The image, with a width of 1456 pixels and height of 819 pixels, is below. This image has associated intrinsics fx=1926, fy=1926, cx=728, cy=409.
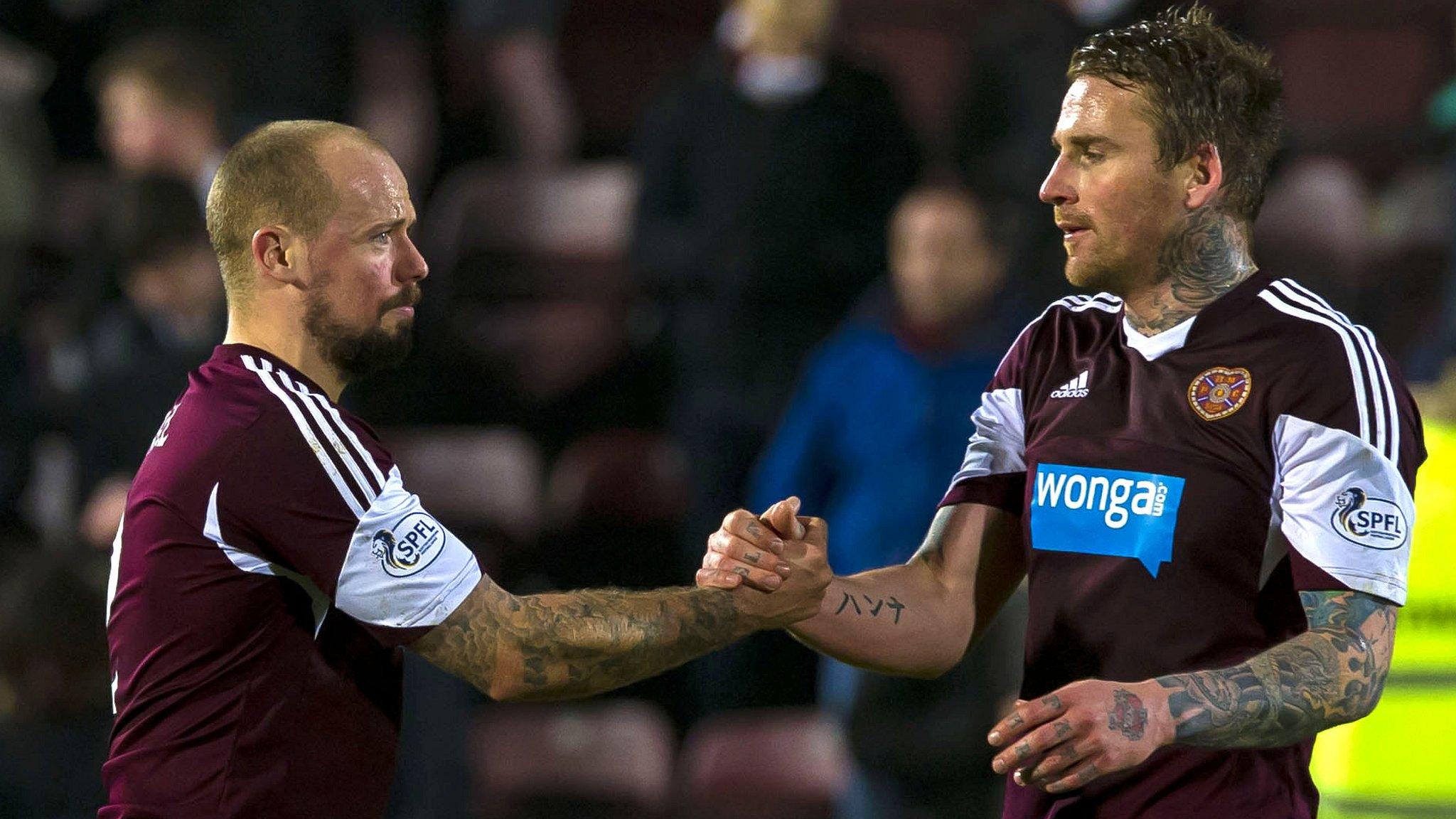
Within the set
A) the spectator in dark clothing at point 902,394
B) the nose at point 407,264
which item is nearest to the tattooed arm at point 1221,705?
the nose at point 407,264

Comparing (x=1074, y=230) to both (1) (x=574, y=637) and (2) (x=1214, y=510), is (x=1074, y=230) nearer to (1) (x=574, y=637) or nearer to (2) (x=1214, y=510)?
(2) (x=1214, y=510)

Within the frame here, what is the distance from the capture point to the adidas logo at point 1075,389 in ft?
10.9

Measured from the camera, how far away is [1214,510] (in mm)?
3064

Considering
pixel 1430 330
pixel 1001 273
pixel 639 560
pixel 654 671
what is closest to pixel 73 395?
pixel 639 560

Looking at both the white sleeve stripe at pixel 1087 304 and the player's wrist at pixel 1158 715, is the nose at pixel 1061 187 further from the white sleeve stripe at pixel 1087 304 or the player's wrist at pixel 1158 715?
the player's wrist at pixel 1158 715

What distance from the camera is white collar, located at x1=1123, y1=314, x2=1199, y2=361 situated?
3.22m

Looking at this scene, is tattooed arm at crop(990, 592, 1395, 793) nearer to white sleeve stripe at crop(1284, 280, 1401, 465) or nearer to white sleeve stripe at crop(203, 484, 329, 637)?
white sleeve stripe at crop(1284, 280, 1401, 465)

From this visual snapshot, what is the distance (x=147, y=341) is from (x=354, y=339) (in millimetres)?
2994

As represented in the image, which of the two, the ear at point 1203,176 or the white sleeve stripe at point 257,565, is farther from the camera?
the ear at point 1203,176

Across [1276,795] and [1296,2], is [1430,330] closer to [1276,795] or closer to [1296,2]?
[1296,2]

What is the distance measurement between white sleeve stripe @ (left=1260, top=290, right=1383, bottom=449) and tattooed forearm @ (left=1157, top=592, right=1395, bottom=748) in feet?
0.86

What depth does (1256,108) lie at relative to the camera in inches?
130

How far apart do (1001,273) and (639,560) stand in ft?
5.85

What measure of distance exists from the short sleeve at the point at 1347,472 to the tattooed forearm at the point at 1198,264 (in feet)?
0.91
